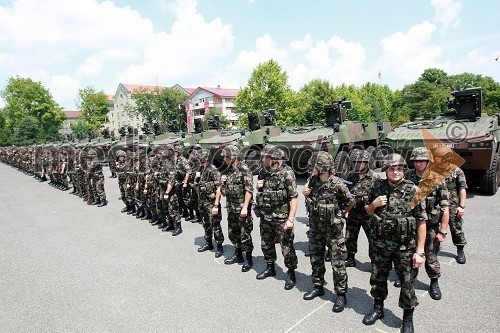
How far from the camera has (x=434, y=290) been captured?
378 centimetres

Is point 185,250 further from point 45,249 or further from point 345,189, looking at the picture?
point 345,189

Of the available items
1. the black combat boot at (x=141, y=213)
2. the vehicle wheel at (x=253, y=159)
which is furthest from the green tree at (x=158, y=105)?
the black combat boot at (x=141, y=213)

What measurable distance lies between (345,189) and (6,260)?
5.93 metres

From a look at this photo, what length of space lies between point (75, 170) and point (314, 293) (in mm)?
10278

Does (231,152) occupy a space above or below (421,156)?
above

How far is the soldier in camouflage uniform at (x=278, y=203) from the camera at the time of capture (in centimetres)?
412

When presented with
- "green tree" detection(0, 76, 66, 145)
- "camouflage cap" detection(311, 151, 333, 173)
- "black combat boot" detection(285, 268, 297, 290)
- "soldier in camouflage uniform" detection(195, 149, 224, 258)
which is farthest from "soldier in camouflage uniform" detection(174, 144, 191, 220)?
"green tree" detection(0, 76, 66, 145)

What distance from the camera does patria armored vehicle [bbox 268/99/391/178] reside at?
10.6 metres

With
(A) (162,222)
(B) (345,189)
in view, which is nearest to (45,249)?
(A) (162,222)

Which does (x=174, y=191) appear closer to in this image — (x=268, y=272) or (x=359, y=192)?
(x=268, y=272)

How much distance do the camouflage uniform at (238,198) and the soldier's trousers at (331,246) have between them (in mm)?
1156

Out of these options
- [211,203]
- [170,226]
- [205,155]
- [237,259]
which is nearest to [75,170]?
[170,226]

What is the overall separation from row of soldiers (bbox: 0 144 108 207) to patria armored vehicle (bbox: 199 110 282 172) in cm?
461

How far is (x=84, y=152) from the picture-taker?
10.2 metres
